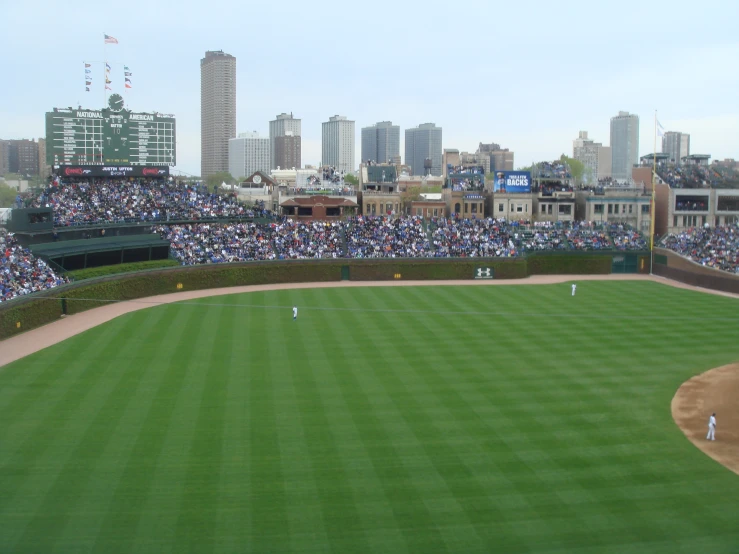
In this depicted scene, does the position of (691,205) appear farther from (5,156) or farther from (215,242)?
(5,156)

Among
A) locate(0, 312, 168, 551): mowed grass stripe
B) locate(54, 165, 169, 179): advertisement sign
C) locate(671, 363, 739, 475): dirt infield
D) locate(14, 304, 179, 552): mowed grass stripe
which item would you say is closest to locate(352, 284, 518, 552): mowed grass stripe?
locate(671, 363, 739, 475): dirt infield

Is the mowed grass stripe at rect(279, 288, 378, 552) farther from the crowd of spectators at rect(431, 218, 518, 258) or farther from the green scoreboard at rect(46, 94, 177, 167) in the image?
the green scoreboard at rect(46, 94, 177, 167)

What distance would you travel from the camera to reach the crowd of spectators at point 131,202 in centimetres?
5288

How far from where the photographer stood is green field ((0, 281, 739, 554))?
52.7 feet

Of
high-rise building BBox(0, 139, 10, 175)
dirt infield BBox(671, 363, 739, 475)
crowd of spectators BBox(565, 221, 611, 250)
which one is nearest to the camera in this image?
dirt infield BBox(671, 363, 739, 475)

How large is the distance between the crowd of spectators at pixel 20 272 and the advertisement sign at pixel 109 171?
50.7 feet

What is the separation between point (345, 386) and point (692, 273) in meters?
37.5

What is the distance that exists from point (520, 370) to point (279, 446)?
11783 millimetres

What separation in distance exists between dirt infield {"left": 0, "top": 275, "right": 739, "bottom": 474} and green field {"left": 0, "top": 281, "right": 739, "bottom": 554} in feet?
2.05

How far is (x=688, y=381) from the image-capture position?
27.9 m

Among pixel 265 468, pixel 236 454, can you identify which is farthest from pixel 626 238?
pixel 265 468

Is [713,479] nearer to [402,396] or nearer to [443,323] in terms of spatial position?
[402,396]

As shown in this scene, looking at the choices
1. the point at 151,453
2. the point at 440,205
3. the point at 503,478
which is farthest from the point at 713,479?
the point at 440,205

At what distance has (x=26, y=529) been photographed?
52.6 ft
